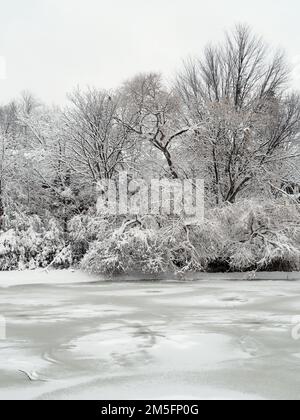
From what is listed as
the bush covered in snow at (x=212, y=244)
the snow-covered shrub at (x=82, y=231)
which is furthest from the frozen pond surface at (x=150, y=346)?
the snow-covered shrub at (x=82, y=231)

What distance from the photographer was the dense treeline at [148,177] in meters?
17.9

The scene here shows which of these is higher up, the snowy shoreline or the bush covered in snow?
the bush covered in snow

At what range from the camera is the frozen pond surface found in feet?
16.6

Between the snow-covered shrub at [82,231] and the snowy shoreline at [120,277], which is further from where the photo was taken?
the snow-covered shrub at [82,231]

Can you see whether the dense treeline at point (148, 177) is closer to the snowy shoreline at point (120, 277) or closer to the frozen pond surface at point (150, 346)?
the snowy shoreline at point (120, 277)

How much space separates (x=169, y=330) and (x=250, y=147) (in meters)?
13.6

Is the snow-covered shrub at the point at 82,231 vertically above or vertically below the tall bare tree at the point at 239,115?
below

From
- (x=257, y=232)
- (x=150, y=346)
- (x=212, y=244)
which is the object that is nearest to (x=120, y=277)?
(x=212, y=244)

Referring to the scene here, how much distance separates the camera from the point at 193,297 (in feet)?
39.9

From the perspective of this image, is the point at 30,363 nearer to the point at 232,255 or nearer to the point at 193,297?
the point at 193,297

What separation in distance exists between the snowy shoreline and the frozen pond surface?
4355 millimetres

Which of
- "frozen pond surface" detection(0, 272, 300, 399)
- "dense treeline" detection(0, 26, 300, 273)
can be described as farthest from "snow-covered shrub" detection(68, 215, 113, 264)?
"frozen pond surface" detection(0, 272, 300, 399)

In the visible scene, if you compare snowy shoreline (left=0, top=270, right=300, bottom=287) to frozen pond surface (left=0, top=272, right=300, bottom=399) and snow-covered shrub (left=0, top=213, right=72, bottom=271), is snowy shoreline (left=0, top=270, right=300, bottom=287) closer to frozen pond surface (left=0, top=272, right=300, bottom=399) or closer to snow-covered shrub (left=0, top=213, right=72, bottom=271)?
snow-covered shrub (left=0, top=213, right=72, bottom=271)

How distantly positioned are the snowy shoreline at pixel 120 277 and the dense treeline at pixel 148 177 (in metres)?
0.33
